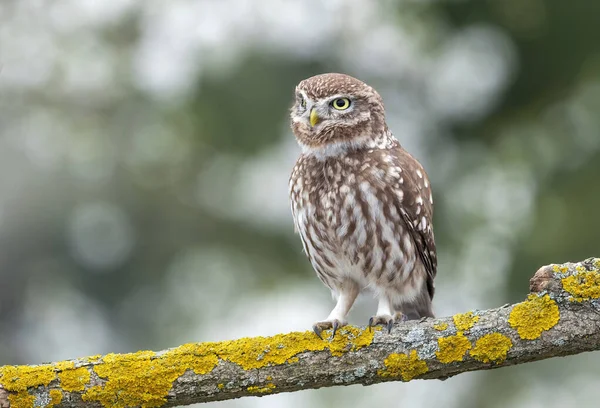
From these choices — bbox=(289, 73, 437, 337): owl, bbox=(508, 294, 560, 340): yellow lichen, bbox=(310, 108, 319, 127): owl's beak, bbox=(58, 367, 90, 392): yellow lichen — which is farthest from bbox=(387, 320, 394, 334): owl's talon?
bbox=(58, 367, 90, 392): yellow lichen

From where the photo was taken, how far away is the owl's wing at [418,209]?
5.07 m

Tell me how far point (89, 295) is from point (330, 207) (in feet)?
16.1

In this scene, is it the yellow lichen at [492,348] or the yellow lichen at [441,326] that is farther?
the yellow lichen at [441,326]

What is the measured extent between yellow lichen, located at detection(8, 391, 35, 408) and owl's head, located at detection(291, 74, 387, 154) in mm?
1943

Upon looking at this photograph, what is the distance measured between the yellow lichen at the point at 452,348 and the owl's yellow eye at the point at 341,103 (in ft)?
5.01

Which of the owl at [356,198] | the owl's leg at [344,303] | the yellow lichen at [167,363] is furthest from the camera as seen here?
the owl at [356,198]

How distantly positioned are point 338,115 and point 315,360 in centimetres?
146

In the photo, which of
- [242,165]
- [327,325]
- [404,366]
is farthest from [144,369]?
[242,165]

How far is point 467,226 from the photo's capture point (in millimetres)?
8867

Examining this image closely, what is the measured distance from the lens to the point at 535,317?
3.95 m

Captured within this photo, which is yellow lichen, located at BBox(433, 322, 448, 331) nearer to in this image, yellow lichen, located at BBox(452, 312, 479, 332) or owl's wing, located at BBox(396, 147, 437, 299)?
yellow lichen, located at BBox(452, 312, 479, 332)

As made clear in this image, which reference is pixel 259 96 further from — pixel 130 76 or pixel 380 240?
pixel 380 240

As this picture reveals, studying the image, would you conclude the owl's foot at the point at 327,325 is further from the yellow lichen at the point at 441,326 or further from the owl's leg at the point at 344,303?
the yellow lichen at the point at 441,326

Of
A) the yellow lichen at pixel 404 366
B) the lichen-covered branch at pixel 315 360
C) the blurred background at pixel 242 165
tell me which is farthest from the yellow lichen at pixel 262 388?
the blurred background at pixel 242 165
